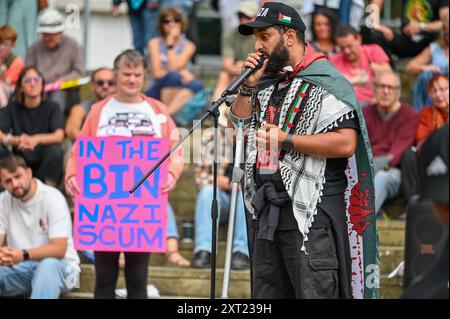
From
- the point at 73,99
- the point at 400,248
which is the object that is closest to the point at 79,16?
the point at 73,99

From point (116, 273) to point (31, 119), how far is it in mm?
2322

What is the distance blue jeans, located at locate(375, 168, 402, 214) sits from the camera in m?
10.2

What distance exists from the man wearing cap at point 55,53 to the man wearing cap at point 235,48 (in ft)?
4.78

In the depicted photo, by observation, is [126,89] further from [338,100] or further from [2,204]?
[338,100]

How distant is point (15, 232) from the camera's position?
30.8 ft

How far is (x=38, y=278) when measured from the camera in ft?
30.0

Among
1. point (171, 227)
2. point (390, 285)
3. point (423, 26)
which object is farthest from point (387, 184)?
point (423, 26)

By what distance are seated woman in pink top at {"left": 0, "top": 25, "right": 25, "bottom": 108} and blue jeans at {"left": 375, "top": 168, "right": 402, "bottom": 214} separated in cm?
374

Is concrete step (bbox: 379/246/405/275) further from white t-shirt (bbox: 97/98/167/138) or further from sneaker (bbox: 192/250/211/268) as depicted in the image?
white t-shirt (bbox: 97/98/167/138)

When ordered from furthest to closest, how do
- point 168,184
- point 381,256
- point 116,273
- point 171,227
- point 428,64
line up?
point 428,64 → point 171,227 → point 381,256 → point 116,273 → point 168,184

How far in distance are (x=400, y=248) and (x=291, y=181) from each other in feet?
11.1

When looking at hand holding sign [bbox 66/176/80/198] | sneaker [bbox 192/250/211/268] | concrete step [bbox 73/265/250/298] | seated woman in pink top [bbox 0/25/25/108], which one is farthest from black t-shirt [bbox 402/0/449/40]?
hand holding sign [bbox 66/176/80/198]

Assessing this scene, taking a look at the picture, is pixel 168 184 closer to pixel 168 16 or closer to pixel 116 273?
pixel 116 273

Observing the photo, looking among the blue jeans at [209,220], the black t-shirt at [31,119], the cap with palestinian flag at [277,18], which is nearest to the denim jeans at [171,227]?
the blue jeans at [209,220]
